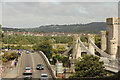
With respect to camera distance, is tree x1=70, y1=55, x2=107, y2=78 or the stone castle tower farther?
the stone castle tower

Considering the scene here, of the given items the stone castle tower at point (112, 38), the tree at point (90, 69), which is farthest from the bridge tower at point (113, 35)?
the tree at point (90, 69)

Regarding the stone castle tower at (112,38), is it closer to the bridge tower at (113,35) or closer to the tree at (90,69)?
the bridge tower at (113,35)

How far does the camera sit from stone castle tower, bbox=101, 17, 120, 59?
3712 centimetres

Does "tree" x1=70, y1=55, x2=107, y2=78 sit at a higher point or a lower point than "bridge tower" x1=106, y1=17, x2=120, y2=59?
lower

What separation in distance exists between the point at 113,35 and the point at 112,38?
0.62 metres

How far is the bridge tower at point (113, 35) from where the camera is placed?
1463 inches

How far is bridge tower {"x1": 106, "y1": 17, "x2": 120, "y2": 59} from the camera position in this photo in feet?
122

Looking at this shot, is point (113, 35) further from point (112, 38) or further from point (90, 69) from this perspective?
point (90, 69)

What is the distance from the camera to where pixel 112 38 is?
3981 centimetres

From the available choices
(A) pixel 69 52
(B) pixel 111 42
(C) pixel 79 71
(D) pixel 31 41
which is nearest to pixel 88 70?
(C) pixel 79 71

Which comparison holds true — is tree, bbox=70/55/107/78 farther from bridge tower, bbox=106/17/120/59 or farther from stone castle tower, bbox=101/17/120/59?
bridge tower, bbox=106/17/120/59

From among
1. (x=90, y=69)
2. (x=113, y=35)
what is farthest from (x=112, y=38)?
(x=90, y=69)

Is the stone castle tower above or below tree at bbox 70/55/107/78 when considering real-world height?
above

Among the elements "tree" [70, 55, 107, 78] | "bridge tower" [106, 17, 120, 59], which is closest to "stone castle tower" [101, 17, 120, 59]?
"bridge tower" [106, 17, 120, 59]
